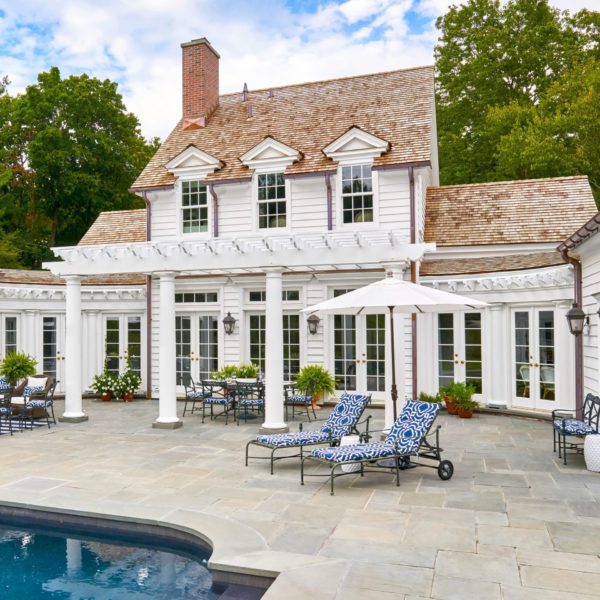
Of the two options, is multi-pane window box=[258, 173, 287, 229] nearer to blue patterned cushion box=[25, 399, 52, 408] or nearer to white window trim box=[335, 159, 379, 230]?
white window trim box=[335, 159, 379, 230]

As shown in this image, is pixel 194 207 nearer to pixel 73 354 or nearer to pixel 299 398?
pixel 73 354

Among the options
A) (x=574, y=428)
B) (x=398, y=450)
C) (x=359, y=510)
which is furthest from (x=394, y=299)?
(x=574, y=428)

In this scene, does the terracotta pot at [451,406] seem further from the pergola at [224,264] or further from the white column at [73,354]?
the white column at [73,354]

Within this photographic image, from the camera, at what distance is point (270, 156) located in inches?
568

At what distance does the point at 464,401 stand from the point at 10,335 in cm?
1206

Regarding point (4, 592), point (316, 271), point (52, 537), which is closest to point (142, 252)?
point (316, 271)

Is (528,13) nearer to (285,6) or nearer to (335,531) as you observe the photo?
(285,6)

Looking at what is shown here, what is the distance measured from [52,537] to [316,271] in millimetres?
9194

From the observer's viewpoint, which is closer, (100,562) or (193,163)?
(100,562)

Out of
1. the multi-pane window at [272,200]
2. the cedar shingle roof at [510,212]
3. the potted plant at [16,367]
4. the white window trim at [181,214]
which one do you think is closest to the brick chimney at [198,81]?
the white window trim at [181,214]

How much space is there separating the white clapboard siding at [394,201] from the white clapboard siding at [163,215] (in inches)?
224

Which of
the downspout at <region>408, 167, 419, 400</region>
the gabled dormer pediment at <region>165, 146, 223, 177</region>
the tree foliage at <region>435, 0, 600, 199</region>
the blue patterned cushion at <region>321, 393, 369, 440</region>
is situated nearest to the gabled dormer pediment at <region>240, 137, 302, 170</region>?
the gabled dormer pediment at <region>165, 146, 223, 177</region>

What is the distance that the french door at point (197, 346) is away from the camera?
600 inches

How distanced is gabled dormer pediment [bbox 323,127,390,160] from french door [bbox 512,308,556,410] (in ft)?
16.4
